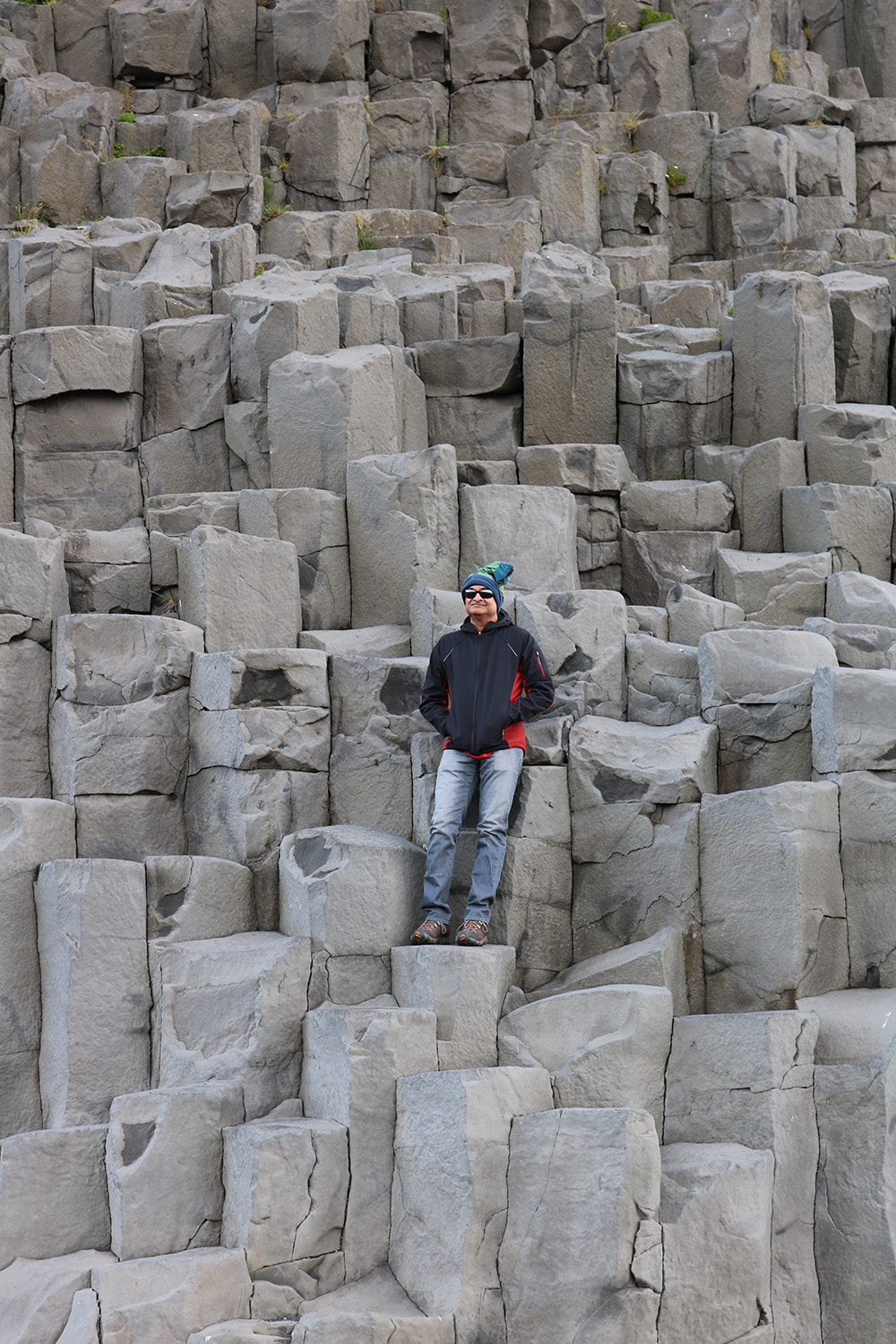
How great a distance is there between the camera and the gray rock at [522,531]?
1209cm

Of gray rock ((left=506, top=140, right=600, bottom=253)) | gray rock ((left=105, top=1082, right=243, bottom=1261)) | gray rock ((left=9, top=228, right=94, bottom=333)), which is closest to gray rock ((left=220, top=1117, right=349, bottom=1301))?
gray rock ((left=105, top=1082, right=243, bottom=1261))

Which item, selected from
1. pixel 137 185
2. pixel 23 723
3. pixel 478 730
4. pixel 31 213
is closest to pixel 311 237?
pixel 137 185

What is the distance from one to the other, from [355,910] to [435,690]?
163 cm

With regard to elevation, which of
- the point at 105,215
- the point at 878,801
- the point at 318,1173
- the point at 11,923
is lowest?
the point at 318,1173

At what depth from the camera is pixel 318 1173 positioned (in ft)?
25.3

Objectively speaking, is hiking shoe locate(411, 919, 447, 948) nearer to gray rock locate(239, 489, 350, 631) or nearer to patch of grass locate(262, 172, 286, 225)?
gray rock locate(239, 489, 350, 631)

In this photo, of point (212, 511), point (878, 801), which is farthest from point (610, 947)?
point (212, 511)

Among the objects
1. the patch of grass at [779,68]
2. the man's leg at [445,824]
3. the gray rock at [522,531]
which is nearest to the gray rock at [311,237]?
the gray rock at [522,531]

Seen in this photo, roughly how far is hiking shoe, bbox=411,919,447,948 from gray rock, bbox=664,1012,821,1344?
172 cm

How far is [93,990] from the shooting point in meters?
9.05

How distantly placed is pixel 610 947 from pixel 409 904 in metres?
1.49

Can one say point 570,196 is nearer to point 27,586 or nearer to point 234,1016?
point 27,586

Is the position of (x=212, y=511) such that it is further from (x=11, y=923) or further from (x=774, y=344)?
(x=774, y=344)

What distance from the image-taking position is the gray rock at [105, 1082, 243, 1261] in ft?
25.2
